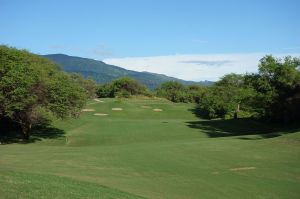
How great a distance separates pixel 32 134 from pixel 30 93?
320 inches

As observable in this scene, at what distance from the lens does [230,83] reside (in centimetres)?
9056

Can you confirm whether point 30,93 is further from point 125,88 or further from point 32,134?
point 125,88

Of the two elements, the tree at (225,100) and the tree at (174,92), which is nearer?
the tree at (225,100)

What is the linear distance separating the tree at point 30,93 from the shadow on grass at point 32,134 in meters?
1.30

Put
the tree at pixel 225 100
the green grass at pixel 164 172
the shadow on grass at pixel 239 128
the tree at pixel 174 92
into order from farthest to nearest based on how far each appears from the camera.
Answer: the tree at pixel 174 92 < the tree at pixel 225 100 < the shadow on grass at pixel 239 128 < the green grass at pixel 164 172

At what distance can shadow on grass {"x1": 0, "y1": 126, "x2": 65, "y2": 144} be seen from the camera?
4366cm

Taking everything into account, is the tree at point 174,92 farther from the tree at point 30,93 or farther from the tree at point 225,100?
the tree at point 30,93

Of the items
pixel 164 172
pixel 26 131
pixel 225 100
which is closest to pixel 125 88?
pixel 225 100

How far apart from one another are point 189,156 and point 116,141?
17.3 m

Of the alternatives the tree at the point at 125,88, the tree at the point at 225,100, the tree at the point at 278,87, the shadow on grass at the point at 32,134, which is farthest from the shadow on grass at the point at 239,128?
the tree at the point at 125,88

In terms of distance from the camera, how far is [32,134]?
157ft

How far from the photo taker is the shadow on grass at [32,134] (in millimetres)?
43659

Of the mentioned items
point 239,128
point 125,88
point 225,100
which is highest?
point 125,88

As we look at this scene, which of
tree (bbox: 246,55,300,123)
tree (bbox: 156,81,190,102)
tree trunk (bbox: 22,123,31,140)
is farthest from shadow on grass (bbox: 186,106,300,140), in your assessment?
tree (bbox: 156,81,190,102)
